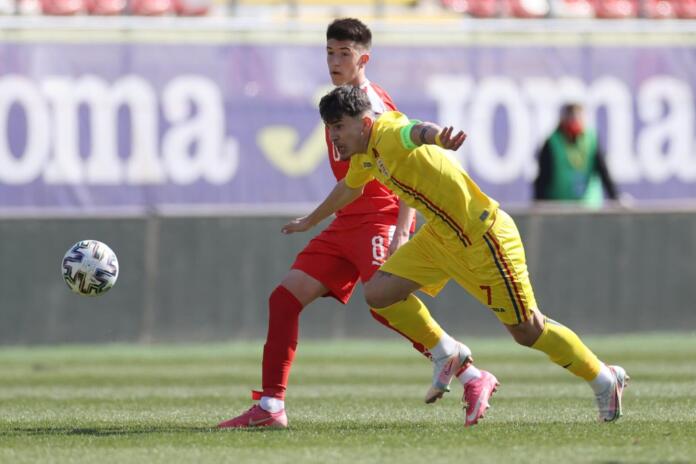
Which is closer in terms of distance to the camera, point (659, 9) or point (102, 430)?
point (102, 430)

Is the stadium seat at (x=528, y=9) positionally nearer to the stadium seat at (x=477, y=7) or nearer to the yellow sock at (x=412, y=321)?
the stadium seat at (x=477, y=7)

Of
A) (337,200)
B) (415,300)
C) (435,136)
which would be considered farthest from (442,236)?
(435,136)

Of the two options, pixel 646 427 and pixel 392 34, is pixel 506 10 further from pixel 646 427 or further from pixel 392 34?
pixel 646 427

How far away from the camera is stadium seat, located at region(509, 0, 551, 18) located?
21.7 m

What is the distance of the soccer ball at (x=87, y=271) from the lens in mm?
8969

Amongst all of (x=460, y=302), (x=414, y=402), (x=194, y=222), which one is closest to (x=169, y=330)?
(x=194, y=222)

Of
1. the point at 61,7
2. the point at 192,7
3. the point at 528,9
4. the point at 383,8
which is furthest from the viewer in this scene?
the point at 528,9

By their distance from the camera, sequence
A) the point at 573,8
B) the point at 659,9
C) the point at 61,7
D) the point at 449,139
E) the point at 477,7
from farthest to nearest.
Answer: the point at 659,9
the point at 573,8
the point at 477,7
the point at 61,7
the point at 449,139

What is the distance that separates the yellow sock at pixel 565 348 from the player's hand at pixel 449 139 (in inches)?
52.2

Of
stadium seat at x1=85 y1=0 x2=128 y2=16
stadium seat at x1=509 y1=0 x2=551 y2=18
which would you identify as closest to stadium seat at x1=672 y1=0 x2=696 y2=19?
stadium seat at x1=509 y1=0 x2=551 y2=18

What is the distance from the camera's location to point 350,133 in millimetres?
7871

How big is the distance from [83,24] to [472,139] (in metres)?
5.25

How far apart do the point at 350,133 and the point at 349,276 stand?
108cm

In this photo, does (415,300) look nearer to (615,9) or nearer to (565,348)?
(565,348)
